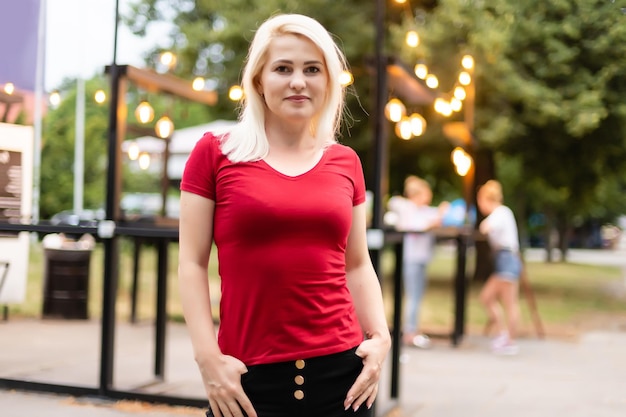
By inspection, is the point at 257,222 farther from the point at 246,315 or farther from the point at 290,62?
the point at 290,62

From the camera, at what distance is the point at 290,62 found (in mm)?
2045

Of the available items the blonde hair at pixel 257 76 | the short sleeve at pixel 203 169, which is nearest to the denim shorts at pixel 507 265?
the blonde hair at pixel 257 76

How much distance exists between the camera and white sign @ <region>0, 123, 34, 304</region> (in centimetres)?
552

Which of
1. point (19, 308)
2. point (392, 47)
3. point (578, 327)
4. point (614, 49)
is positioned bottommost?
point (578, 327)

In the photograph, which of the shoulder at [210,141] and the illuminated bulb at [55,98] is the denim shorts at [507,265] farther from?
the shoulder at [210,141]

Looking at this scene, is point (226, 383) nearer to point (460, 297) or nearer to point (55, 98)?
point (55, 98)

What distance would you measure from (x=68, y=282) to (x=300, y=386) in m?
8.38

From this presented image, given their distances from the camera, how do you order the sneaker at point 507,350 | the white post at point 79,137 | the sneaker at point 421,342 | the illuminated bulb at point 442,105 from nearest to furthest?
the illuminated bulb at point 442,105 → the sneaker at point 507,350 → the white post at point 79,137 → the sneaker at point 421,342

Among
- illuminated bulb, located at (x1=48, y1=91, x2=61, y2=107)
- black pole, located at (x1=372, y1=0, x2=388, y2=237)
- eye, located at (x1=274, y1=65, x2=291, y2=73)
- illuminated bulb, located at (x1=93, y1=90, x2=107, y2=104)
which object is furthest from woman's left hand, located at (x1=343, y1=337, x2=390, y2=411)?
illuminated bulb, located at (x1=93, y1=90, x2=107, y2=104)

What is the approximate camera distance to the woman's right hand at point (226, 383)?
194 cm

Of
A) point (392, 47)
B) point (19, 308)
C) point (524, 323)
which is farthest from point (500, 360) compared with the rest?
point (392, 47)

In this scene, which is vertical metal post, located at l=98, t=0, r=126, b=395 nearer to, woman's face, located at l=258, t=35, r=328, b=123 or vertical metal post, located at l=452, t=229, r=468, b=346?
woman's face, located at l=258, t=35, r=328, b=123

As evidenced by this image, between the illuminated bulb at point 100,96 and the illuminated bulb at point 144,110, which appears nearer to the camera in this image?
the illuminated bulb at point 144,110

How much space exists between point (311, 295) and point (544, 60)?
1281cm
